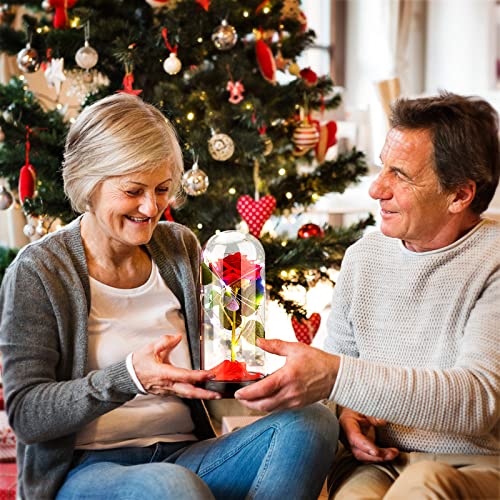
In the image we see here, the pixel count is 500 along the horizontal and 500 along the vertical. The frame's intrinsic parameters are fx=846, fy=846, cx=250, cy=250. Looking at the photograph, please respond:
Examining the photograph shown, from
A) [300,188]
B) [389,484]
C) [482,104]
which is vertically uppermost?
[482,104]

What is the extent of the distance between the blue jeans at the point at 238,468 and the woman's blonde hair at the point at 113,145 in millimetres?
506

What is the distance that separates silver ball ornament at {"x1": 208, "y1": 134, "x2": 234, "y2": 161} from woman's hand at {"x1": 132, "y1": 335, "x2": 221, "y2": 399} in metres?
1.29

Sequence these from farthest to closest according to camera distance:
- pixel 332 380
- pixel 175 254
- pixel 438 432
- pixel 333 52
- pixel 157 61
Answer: pixel 333 52
pixel 157 61
pixel 175 254
pixel 438 432
pixel 332 380

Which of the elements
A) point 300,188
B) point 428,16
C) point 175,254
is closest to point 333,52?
point 428,16

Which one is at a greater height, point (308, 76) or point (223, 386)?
point (308, 76)

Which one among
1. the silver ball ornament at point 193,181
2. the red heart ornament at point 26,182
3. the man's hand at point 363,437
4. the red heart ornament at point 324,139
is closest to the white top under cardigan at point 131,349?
the man's hand at point 363,437

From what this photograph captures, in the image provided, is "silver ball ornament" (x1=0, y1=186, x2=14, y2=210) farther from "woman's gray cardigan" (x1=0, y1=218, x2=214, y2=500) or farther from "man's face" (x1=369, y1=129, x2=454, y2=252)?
"man's face" (x1=369, y1=129, x2=454, y2=252)

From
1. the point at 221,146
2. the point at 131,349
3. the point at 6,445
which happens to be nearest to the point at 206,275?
the point at 131,349

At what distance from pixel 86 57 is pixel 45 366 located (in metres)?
1.27

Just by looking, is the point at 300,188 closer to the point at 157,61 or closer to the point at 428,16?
the point at 157,61

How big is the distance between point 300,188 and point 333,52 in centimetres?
401

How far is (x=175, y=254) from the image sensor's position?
174 cm

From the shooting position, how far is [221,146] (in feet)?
8.65

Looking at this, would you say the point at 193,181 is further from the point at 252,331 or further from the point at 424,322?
the point at 424,322
